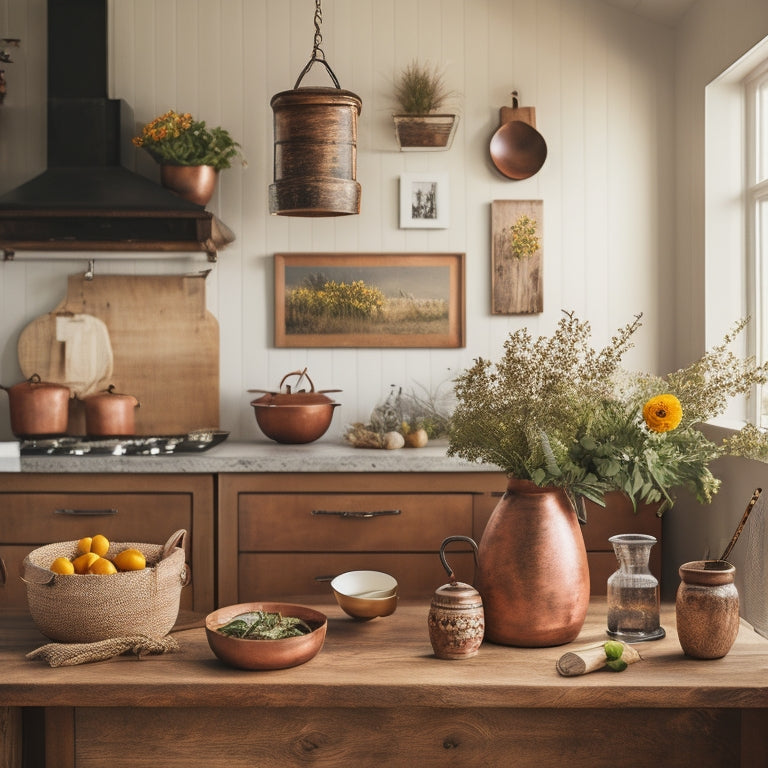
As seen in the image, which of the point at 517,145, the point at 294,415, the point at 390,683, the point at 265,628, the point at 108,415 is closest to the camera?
the point at 390,683

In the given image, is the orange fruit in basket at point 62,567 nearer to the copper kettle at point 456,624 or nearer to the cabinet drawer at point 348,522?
the copper kettle at point 456,624

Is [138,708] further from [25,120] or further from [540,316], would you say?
[25,120]

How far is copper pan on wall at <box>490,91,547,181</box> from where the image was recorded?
3930 mm

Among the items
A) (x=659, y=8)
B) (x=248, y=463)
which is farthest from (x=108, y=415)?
(x=659, y=8)

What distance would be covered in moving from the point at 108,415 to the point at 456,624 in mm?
2607

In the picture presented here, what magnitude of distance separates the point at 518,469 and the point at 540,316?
239 cm

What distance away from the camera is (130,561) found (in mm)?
1672

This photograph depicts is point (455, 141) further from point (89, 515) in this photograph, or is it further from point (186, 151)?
point (89, 515)

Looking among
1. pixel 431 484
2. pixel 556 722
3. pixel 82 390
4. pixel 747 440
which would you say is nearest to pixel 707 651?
pixel 556 722

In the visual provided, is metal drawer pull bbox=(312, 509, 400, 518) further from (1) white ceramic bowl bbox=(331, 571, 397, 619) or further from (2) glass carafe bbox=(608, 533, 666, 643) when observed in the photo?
(2) glass carafe bbox=(608, 533, 666, 643)

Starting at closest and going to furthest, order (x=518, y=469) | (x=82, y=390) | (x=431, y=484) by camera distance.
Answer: (x=518, y=469) < (x=431, y=484) < (x=82, y=390)

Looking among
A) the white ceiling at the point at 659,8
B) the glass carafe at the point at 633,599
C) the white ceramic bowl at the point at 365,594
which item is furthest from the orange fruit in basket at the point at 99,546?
the white ceiling at the point at 659,8

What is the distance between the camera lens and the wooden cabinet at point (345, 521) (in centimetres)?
336

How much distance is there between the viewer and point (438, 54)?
13.1 ft
